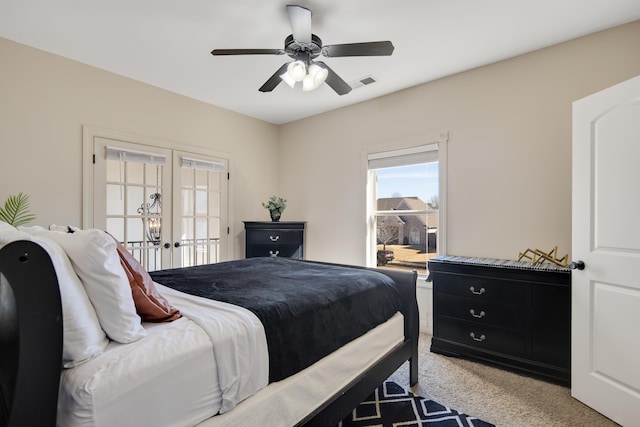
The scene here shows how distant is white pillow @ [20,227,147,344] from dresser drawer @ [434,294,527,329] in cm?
250

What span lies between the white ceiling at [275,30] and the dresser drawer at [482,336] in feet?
7.83

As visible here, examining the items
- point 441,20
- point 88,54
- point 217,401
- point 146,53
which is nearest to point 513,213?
point 441,20

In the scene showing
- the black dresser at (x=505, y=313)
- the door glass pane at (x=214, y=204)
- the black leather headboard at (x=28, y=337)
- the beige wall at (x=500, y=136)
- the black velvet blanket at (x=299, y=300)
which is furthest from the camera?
the door glass pane at (x=214, y=204)

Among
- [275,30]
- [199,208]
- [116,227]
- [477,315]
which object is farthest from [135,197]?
[477,315]

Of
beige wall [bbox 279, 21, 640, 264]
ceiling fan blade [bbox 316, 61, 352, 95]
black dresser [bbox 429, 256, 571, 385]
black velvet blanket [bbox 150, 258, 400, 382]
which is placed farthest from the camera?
beige wall [bbox 279, 21, 640, 264]

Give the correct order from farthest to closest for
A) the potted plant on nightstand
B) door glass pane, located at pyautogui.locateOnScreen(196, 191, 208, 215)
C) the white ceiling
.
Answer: the potted plant on nightstand, door glass pane, located at pyautogui.locateOnScreen(196, 191, 208, 215), the white ceiling

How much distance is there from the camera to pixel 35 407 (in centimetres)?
80

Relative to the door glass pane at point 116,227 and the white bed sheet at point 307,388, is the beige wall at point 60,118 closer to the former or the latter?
the door glass pane at point 116,227

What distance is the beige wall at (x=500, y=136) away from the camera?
8.41 ft

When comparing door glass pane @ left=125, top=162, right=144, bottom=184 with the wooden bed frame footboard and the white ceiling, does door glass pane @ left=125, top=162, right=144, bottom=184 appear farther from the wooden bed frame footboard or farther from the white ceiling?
the wooden bed frame footboard

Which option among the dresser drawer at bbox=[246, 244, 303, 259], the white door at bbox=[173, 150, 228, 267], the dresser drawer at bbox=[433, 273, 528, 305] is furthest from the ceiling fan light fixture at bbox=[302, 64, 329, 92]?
the dresser drawer at bbox=[246, 244, 303, 259]

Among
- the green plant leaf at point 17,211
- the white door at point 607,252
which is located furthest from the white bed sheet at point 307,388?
the green plant leaf at point 17,211

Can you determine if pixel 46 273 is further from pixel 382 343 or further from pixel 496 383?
pixel 496 383

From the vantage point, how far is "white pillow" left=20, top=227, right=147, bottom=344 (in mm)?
1052
